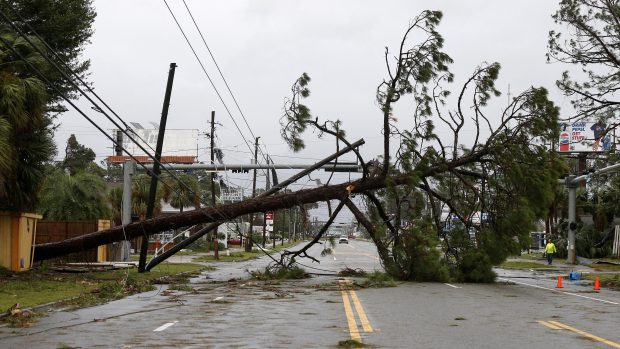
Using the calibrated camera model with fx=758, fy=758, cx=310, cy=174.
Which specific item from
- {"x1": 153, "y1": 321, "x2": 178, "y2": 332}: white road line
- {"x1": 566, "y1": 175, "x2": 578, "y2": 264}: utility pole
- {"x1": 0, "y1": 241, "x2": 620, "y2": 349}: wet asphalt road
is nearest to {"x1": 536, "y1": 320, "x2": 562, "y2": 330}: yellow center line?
{"x1": 0, "y1": 241, "x2": 620, "y2": 349}: wet asphalt road

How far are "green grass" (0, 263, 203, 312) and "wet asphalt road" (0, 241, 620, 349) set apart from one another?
940 mm

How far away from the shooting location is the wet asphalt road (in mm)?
11391

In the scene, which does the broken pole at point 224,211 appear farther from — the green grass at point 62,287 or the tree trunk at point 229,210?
the green grass at point 62,287

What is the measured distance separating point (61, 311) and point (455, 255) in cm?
1498

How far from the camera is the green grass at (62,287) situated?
18334 mm

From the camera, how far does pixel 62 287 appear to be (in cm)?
2208

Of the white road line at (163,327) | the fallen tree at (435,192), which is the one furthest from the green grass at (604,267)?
the white road line at (163,327)

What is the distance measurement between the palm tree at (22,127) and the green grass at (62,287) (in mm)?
2726

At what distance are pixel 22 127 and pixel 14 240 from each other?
437 centimetres

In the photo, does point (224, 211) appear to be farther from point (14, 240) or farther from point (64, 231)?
point (64, 231)

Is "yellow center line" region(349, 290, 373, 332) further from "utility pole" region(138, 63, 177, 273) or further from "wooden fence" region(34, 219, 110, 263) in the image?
"wooden fence" region(34, 219, 110, 263)

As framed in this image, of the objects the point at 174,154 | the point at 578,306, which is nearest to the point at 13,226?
the point at 578,306

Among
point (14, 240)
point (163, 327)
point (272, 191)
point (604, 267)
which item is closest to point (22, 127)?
point (14, 240)

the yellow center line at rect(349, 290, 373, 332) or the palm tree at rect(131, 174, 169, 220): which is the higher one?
the palm tree at rect(131, 174, 169, 220)
